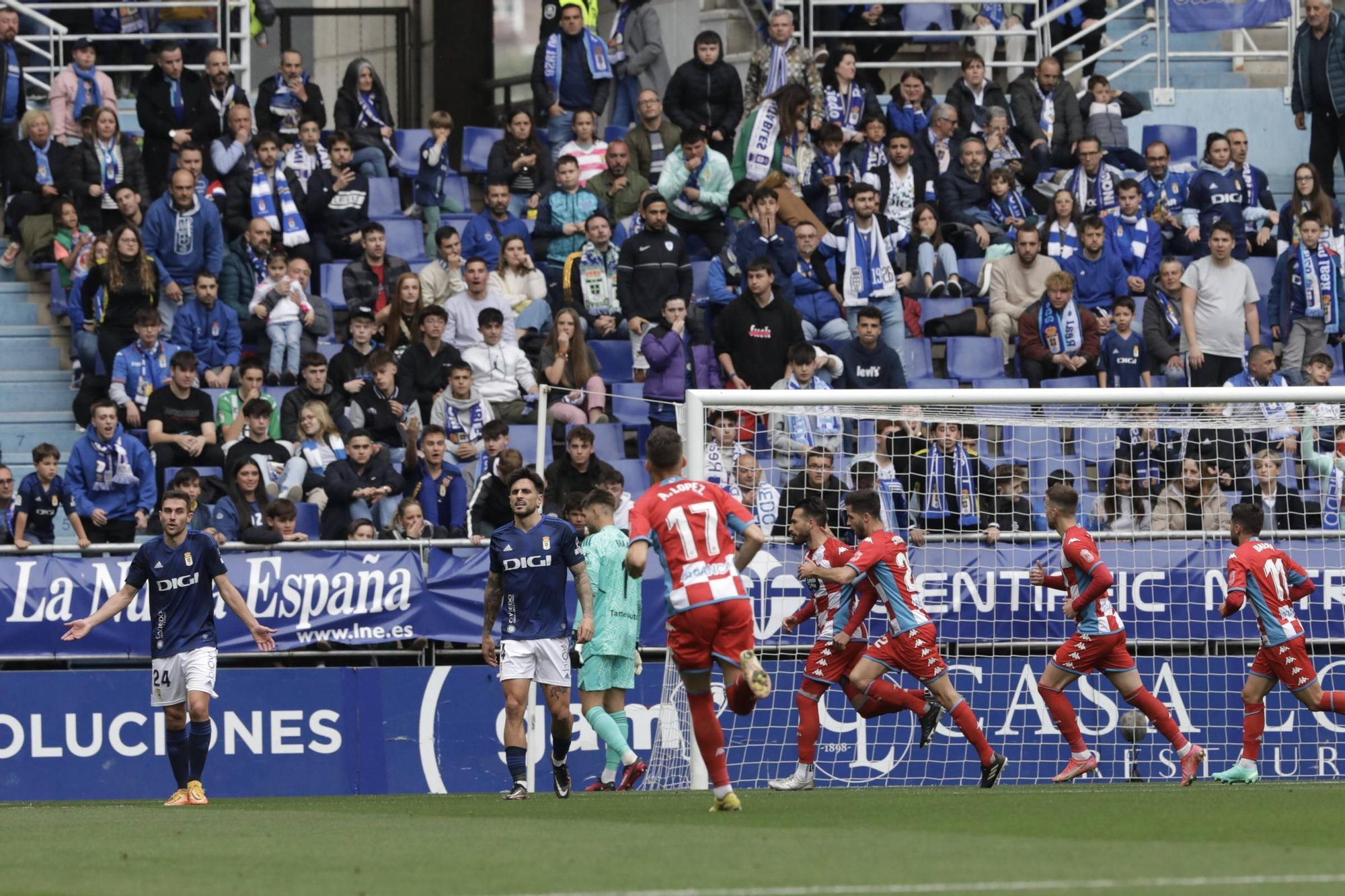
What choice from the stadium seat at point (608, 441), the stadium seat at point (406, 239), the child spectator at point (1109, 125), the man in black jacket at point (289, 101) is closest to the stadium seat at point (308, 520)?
the stadium seat at point (608, 441)

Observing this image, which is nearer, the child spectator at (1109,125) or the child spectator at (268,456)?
the child spectator at (268,456)

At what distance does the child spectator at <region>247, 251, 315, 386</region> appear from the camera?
18.2 metres

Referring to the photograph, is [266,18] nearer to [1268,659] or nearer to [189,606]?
[189,606]

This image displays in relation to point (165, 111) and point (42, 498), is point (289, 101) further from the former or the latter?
point (42, 498)

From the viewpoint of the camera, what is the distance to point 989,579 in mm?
15227

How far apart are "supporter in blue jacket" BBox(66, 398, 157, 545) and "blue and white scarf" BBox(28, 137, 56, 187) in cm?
425

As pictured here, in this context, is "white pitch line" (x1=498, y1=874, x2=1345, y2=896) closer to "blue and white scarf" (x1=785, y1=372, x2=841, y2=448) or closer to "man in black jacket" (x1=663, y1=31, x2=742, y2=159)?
"blue and white scarf" (x1=785, y1=372, x2=841, y2=448)

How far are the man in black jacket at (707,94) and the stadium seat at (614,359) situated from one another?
2948 mm

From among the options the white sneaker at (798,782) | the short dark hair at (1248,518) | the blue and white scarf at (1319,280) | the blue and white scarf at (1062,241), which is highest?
the blue and white scarf at (1062,241)

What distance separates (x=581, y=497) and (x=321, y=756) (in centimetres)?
278

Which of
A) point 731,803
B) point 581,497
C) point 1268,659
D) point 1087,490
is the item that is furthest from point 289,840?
point 1087,490

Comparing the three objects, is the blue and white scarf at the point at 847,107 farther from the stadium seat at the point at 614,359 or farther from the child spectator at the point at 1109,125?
the stadium seat at the point at 614,359

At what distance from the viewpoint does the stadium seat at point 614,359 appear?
18.7 metres

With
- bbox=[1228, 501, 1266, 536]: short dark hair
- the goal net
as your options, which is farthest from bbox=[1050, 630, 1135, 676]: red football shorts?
the goal net
